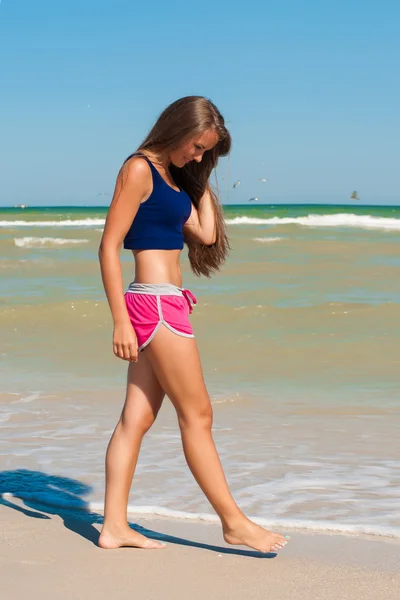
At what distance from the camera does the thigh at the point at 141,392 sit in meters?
3.14

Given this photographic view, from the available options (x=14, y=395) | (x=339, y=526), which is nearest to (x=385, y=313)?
(x=14, y=395)

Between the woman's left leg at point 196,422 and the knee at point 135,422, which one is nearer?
the woman's left leg at point 196,422

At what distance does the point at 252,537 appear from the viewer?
305 cm

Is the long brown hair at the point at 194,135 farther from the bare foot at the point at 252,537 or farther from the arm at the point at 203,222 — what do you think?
the bare foot at the point at 252,537

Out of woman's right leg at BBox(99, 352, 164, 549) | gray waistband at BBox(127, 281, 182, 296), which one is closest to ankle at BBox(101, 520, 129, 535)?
woman's right leg at BBox(99, 352, 164, 549)

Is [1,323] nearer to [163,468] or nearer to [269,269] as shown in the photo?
[163,468]

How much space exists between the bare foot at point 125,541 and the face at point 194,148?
138cm

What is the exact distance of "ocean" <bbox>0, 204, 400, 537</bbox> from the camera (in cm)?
397

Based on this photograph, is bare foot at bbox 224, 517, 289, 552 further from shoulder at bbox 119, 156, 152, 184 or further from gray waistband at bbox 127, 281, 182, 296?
shoulder at bbox 119, 156, 152, 184

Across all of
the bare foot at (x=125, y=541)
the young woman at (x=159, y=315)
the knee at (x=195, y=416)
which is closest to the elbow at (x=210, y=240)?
the young woman at (x=159, y=315)

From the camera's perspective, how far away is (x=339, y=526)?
11.5 feet

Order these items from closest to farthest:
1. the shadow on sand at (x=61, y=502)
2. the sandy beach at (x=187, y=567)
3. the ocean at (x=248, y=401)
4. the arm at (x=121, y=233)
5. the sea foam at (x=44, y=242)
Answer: the sandy beach at (x=187, y=567) → the arm at (x=121, y=233) → the shadow on sand at (x=61, y=502) → the ocean at (x=248, y=401) → the sea foam at (x=44, y=242)

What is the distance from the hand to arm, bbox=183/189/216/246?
53cm

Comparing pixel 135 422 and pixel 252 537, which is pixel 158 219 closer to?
pixel 135 422
